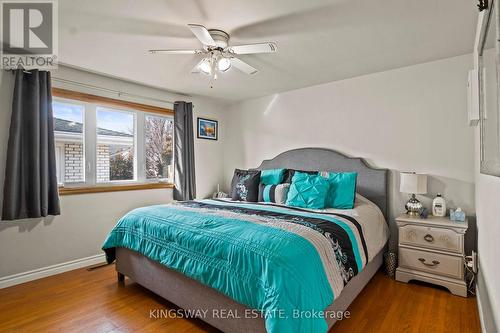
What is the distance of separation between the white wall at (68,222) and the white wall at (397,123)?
2012mm

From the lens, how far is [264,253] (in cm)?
152

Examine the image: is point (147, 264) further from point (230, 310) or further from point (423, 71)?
point (423, 71)

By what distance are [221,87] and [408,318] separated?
336cm

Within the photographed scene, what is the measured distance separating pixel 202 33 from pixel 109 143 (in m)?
2.30

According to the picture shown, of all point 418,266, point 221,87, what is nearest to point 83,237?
point 221,87

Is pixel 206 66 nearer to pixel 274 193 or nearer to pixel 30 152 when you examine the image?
pixel 274 193

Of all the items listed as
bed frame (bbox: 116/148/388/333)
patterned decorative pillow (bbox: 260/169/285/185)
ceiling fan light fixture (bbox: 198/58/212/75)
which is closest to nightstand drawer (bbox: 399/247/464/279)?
bed frame (bbox: 116/148/388/333)

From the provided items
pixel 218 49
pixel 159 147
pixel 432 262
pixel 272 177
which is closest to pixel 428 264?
pixel 432 262

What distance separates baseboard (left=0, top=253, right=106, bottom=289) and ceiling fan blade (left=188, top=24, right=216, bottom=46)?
2.92m

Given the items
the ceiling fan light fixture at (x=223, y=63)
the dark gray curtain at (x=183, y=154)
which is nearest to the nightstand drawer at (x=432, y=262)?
the ceiling fan light fixture at (x=223, y=63)

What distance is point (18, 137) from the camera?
2562mm

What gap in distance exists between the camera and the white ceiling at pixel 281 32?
5.98 feet

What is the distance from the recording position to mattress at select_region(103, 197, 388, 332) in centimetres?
140

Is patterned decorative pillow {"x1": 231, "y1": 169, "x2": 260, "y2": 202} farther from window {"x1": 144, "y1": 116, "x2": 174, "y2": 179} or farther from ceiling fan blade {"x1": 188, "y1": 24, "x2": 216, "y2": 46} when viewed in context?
ceiling fan blade {"x1": 188, "y1": 24, "x2": 216, "y2": 46}
